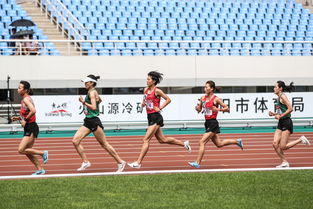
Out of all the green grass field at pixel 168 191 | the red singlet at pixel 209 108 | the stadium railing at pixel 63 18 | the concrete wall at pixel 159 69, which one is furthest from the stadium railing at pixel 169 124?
the green grass field at pixel 168 191

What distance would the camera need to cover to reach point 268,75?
28.8 m

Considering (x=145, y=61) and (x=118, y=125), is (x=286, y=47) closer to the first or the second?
(x=145, y=61)

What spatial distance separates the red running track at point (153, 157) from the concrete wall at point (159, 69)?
22.5ft

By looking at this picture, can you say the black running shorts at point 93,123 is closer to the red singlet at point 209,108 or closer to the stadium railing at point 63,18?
the red singlet at point 209,108

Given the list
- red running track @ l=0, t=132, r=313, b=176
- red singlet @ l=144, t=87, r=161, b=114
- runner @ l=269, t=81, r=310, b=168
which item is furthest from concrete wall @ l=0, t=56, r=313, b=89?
runner @ l=269, t=81, r=310, b=168

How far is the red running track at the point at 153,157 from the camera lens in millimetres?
12273

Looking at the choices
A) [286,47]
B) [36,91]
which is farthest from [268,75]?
[36,91]

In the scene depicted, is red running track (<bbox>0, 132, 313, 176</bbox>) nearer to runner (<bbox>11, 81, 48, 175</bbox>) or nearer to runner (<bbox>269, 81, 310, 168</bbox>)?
runner (<bbox>269, 81, 310, 168</bbox>)

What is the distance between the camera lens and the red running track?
12273 millimetres

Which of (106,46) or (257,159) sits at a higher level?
(106,46)

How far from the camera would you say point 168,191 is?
871 centimetres

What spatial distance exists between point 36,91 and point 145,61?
16.2 feet

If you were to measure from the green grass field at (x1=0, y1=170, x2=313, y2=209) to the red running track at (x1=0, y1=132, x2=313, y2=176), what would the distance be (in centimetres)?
183

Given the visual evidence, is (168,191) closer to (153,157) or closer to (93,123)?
(93,123)
